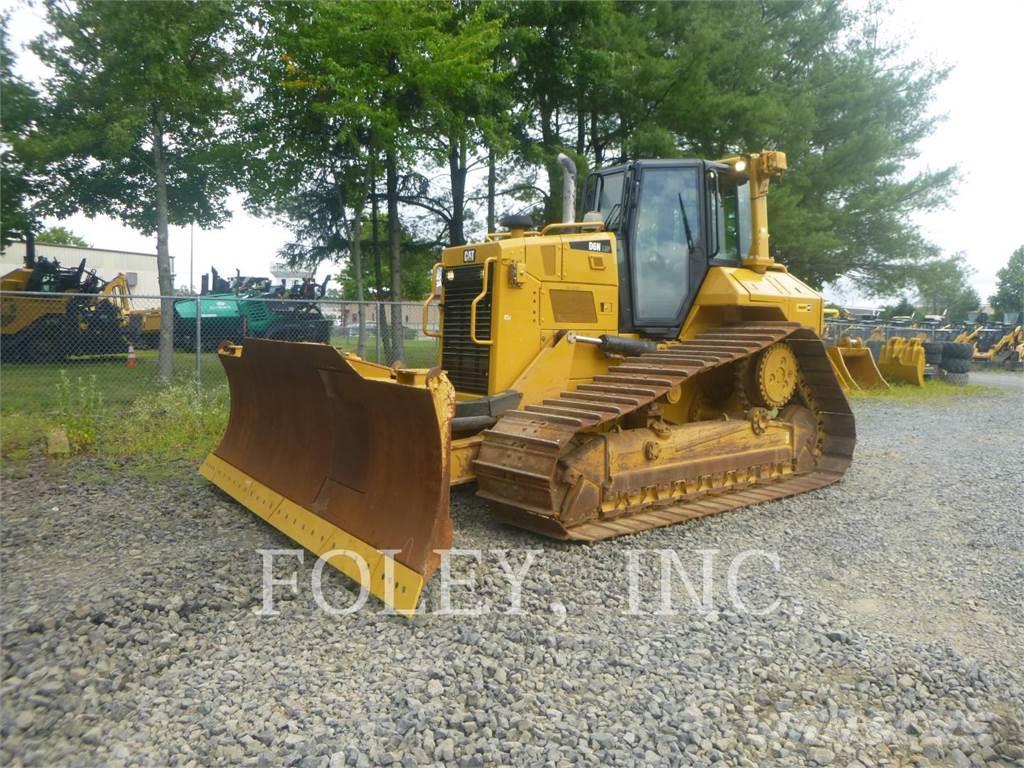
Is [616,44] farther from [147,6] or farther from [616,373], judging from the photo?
[616,373]

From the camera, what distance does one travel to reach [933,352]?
58.5 ft

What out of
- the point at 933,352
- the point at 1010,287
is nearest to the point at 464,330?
the point at 933,352

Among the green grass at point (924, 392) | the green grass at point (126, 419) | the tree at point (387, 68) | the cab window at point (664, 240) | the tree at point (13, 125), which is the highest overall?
the tree at point (387, 68)

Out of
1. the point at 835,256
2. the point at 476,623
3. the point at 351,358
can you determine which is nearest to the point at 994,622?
the point at 476,623

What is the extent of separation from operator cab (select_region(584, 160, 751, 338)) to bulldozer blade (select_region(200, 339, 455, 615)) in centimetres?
267

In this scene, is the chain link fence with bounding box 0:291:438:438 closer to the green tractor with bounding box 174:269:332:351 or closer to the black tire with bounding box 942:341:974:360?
the green tractor with bounding box 174:269:332:351

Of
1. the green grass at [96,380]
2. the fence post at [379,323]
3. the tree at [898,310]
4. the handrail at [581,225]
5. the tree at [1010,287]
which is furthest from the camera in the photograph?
the tree at [1010,287]

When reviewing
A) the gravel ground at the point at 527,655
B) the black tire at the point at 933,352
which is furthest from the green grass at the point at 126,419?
the black tire at the point at 933,352

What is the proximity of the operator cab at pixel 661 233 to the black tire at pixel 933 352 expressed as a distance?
1360cm

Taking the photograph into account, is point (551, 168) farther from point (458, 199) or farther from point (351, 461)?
point (351, 461)

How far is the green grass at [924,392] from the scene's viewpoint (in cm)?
1446

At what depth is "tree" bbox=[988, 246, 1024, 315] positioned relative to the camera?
56.2m

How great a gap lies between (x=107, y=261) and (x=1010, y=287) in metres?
63.7

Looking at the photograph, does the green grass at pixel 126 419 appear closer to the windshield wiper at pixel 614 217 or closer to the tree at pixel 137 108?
the tree at pixel 137 108
